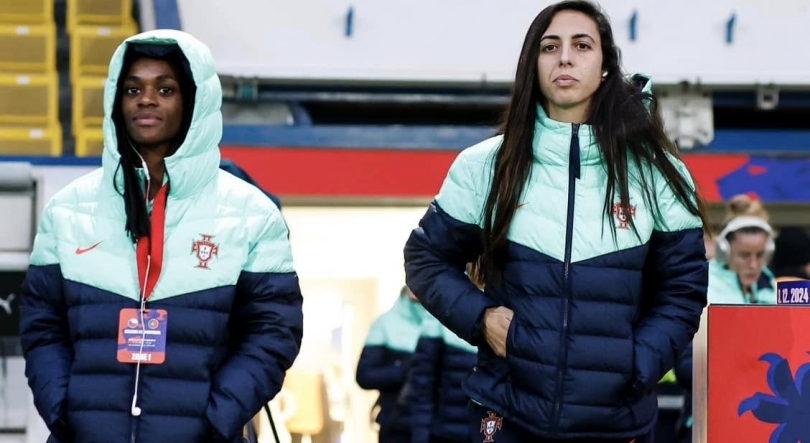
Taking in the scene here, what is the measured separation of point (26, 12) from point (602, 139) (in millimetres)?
8252

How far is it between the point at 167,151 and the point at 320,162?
223 inches

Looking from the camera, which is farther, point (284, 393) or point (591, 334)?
point (284, 393)

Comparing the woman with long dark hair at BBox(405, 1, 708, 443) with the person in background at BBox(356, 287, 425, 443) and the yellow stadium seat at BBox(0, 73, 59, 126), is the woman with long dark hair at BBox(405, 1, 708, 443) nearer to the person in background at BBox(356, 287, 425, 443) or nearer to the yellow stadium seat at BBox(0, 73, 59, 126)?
the person in background at BBox(356, 287, 425, 443)

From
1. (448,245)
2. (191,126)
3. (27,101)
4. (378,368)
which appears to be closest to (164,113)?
(191,126)

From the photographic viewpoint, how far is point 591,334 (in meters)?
3.90

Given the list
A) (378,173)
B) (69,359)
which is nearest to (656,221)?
(69,359)

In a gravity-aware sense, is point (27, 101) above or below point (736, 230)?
above

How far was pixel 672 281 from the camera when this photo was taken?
4.08 metres

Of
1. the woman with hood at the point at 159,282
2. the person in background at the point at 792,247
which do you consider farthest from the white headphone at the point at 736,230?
the woman with hood at the point at 159,282

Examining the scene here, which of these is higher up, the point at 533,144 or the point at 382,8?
the point at 382,8

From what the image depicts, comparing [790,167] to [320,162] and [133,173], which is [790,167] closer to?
[320,162]

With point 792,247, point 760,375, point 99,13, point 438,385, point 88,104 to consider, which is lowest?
point 438,385

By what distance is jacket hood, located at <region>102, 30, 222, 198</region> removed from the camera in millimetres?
4344

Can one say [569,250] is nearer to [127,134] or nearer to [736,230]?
[127,134]
